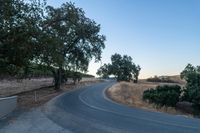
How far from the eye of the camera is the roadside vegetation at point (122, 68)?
400 feet

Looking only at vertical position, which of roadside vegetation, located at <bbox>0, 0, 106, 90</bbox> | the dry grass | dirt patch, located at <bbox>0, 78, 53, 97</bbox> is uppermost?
roadside vegetation, located at <bbox>0, 0, 106, 90</bbox>

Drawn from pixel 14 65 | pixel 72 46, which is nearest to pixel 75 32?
pixel 72 46

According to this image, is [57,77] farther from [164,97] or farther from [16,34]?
[16,34]

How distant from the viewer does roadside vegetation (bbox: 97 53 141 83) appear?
400ft

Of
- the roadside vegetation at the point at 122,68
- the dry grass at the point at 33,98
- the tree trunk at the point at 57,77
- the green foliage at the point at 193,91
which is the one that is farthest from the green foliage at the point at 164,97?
the roadside vegetation at the point at 122,68

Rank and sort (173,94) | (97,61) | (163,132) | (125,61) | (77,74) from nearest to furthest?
(163,132) < (173,94) < (97,61) < (77,74) < (125,61)

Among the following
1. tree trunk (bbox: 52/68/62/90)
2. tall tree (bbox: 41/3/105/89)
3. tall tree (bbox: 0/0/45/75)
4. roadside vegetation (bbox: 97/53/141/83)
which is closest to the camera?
tall tree (bbox: 0/0/45/75)

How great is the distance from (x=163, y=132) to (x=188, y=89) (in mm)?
25012

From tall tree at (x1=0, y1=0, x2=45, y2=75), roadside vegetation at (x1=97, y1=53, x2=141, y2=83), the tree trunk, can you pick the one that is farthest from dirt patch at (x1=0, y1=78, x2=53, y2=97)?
roadside vegetation at (x1=97, y1=53, x2=141, y2=83)

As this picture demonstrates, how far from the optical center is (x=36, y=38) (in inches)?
1166

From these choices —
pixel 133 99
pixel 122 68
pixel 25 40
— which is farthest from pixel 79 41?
pixel 122 68

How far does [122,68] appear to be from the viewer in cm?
12269

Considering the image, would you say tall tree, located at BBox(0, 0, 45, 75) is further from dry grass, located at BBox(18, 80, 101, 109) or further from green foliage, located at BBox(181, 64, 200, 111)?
green foliage, located at BBox(181, 64, 200, 111)

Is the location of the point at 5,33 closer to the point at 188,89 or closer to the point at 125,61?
the point at 188,89
